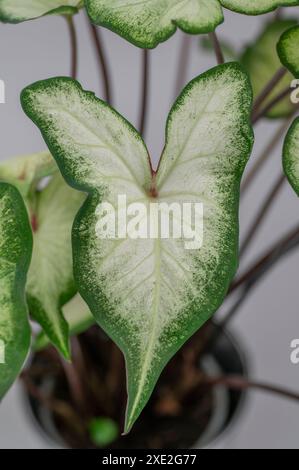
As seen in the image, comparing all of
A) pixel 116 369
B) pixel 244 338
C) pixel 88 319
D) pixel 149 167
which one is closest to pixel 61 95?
pixel 149 167

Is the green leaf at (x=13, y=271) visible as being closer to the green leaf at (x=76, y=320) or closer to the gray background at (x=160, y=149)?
the green leaf at (x=76, y=320)

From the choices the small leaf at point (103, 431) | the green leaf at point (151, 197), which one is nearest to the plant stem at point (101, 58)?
the green leaf at point (151, 197)

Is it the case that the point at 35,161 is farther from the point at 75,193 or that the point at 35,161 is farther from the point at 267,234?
the point at 267,234

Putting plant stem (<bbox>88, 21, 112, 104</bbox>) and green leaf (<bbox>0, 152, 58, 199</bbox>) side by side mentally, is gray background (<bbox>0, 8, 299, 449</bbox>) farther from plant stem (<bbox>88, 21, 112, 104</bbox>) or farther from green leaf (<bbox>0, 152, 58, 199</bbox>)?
green leaf (<bbox>0, 152, 58, 199</bbox>)

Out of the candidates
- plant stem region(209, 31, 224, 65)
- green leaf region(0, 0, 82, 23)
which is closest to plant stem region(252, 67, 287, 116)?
plant stem region(209, 31, 224, 65)

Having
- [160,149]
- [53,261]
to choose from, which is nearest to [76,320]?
[53,261]

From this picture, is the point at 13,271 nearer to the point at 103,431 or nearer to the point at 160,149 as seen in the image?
the point at 103,431
